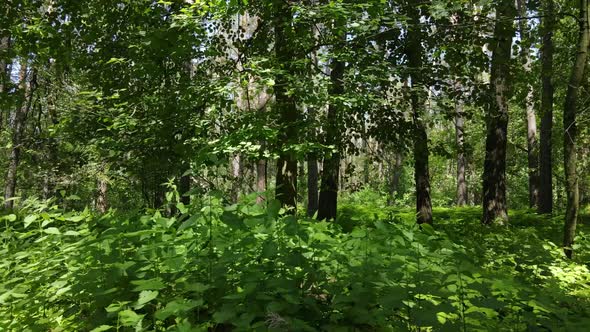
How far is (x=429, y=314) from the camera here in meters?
2.31

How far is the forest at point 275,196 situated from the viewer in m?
2.70

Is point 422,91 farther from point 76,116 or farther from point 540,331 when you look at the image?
point 76,116

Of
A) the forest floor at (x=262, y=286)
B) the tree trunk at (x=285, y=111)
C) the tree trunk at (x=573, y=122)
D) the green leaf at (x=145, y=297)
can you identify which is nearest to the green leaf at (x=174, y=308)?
the forest floor at (x=262, y=286)

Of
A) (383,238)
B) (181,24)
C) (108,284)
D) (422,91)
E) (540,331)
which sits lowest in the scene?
(540,331)

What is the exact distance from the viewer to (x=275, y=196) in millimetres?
3756

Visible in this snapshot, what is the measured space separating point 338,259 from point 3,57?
515 cm

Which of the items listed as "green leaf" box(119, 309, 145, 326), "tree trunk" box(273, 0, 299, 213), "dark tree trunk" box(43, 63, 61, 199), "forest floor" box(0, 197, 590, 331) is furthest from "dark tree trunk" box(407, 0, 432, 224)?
"dark tree trunk" box(43, 63, 61, 199)

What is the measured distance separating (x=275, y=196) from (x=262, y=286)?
3.78 ft

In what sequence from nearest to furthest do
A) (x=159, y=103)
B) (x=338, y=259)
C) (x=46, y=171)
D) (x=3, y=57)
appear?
(x=338, y=259), (x=3, y=57), (x=159, y=103), (x=46, y=171)

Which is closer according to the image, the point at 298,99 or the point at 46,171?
the point at 298,99

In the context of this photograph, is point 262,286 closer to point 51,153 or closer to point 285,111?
point 285,111

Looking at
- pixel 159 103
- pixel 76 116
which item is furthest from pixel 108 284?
pixel 76 116

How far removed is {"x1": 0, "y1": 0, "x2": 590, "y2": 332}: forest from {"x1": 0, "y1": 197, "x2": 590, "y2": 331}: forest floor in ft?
0.07

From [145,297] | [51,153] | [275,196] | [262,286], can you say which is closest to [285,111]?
[275,196]
